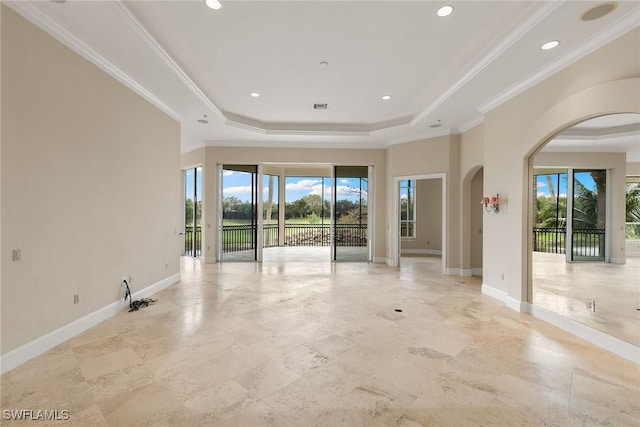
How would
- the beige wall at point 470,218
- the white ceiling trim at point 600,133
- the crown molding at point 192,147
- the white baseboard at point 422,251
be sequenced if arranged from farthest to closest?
the white baseboard at point 422,251 → the crown molding at point 192,147 → the beige wall at point 470,218 → the white ceiling trim at point 600,133

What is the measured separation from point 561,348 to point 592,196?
77.9 inches

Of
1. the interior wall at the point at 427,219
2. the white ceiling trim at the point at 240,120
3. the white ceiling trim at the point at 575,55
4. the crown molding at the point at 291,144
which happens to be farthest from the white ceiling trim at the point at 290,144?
the white ceiling trim at the point at 575,55

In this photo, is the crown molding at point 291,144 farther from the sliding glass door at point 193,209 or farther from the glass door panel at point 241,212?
the sliding glass door at point 193,209

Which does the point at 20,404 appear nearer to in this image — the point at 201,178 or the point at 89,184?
the point at 89,184

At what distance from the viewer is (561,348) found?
122 inches

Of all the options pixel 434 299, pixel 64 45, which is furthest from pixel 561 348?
pixel 64 45

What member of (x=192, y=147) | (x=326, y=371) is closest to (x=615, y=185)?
(x=326, y=371)

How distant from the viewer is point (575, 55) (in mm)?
3303

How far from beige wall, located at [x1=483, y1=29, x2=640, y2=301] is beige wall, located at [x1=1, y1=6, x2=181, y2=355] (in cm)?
→ 563

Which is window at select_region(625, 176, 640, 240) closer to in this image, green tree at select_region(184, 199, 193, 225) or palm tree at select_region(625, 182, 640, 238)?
palm tree at select_region(625, 182, 640, 238)

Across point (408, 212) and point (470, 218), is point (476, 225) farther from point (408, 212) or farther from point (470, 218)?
point (408, 212)

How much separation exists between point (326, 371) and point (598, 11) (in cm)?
413

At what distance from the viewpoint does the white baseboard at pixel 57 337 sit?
260 cm

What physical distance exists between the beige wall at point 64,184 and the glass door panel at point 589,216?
6.13 metres
